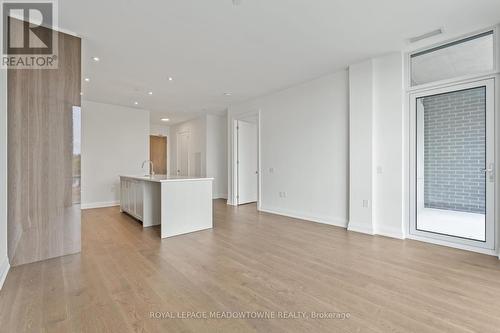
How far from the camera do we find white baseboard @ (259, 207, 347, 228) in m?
4.47

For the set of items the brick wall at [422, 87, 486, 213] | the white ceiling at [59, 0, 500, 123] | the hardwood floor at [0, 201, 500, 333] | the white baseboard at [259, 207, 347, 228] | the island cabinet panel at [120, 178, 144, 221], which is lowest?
the hardwood floor at [0, 201, 500, 333]

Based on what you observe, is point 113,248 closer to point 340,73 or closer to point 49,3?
point 49,3

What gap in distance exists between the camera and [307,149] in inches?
198

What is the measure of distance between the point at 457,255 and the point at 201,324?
3209 millimetres

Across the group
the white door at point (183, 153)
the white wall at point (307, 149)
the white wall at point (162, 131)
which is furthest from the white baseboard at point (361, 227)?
the white wall at point (162, 131)

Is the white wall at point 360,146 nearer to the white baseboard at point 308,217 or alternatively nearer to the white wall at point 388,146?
the white wall at point 388,146

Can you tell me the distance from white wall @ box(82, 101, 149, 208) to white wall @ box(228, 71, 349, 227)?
360 cm

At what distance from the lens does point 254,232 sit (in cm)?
407

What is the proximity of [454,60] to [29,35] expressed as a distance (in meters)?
5.37

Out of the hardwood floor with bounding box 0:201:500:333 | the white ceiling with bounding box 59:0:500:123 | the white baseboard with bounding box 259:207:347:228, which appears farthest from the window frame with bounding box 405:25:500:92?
the white baseboard with bounding box 259:207:347:228

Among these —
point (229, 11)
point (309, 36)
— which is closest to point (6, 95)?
point (229, 11)

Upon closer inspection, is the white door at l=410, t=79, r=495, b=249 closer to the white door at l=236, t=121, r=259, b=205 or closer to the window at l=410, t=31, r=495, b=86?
the window at l=410, t=31, r=495, b=86

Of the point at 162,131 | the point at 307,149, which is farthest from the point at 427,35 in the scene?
the point at 162,131

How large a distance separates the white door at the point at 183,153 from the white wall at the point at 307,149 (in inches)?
153
